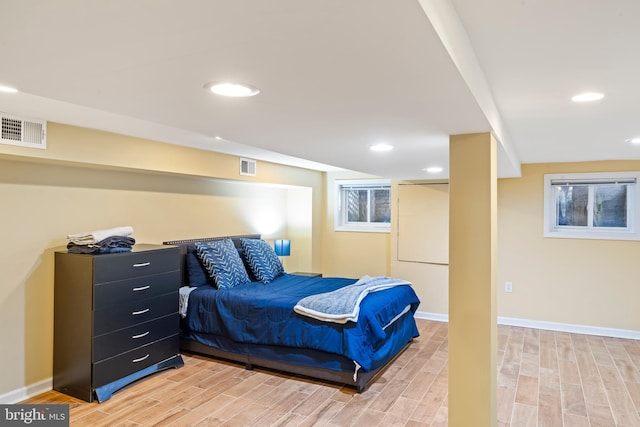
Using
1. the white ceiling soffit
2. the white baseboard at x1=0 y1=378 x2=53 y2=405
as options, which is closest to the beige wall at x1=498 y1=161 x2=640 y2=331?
the white ceiling soffit

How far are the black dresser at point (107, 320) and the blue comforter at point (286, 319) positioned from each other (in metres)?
0.45

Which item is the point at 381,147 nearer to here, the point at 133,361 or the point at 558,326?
the point at 133,361

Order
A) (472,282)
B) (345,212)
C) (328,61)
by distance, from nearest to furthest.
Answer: (328,61), (472,282), (345,212)

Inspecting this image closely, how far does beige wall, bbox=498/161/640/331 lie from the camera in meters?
4.65

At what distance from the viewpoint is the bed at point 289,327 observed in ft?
10.6

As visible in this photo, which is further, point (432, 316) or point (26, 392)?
point (432, 316)

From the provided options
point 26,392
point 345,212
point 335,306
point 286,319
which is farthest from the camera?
point 345,212

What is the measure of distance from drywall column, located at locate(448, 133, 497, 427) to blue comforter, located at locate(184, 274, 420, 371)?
1218 millimetres

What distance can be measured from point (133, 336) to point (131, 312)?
200mm

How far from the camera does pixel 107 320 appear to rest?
10.0ft

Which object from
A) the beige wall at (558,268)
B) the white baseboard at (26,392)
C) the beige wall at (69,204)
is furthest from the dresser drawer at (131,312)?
the beige wall at (558,268)

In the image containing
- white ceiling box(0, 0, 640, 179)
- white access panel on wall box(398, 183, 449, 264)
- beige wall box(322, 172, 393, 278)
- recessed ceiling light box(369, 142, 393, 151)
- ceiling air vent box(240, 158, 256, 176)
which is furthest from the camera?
beige wall box(322, 172, 393, 278)

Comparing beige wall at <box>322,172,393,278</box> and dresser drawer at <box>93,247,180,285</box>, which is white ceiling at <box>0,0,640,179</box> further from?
beige wall at <box>322,172,393,278</box>

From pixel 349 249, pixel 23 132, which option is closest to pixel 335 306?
pixel 23 132
